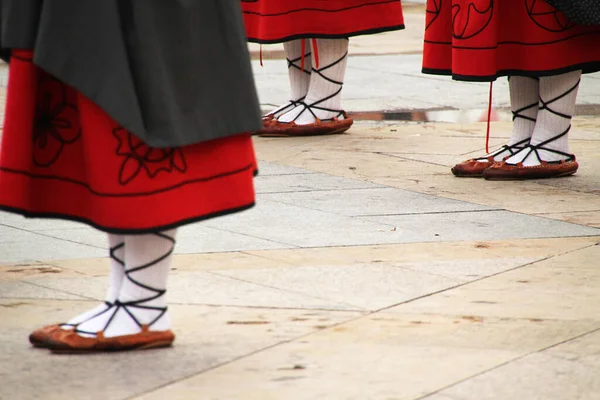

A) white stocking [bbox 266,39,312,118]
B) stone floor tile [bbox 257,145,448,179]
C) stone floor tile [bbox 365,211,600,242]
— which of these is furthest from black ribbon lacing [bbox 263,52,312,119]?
stone floor tile [bbox 365,211,600,242]

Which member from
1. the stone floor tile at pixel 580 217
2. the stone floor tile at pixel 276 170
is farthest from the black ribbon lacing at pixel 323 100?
the stone floor tile at pixel 580 217

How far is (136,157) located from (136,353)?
0.52 meters

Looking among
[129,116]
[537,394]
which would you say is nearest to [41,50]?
[129,116]

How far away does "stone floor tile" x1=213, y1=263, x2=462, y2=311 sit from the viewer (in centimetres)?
353

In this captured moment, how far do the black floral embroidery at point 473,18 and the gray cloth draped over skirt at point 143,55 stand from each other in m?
2.53

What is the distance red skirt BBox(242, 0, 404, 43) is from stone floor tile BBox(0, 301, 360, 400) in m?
3.22

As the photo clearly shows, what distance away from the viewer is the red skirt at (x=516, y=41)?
17.3ft

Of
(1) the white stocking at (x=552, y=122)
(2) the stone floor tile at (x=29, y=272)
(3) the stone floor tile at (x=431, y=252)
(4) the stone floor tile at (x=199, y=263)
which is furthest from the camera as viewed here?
(1) the white stocking at (x=552, y=122)

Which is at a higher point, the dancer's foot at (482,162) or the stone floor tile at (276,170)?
the dancer's foot at (482,162)

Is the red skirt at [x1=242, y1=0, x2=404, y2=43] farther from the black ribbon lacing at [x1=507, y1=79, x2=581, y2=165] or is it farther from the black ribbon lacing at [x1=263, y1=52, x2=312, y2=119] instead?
the black ribbon lacing at [x1=507, y1=79, x2=581, y2=165]

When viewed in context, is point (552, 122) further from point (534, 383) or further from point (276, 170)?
point (534, 383)

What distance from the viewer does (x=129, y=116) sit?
2738 mm

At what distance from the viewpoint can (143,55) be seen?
2.78 meters

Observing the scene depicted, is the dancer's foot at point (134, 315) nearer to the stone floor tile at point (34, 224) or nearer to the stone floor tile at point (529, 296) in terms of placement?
the stone floor tile at point (529, 296)
